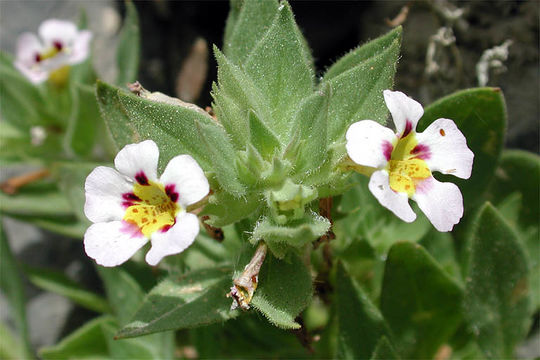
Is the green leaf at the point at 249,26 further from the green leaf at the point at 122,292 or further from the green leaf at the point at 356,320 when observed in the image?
the green leaf at the point at 122,292

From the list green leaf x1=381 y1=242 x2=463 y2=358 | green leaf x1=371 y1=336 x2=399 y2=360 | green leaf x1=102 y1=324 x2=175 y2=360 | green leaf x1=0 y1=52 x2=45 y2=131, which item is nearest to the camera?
green leaf x1=371 y1=336 x2=399 y2=360

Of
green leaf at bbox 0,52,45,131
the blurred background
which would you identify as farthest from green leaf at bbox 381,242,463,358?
green leaf at bbox 0,52,45,131

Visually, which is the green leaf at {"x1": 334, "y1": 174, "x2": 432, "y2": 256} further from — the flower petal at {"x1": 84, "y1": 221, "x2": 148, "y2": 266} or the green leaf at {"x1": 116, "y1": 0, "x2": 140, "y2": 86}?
the green leaf at {"x1": 116, "y1": 0, "x2": 140, "y2": 86}

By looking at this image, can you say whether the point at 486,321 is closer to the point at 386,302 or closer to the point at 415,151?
the point at 386,302

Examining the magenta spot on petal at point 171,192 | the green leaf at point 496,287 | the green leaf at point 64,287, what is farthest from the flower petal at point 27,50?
the green leaf at point 496,287

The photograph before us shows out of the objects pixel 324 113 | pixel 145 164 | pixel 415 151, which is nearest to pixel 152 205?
pixel 145 164
